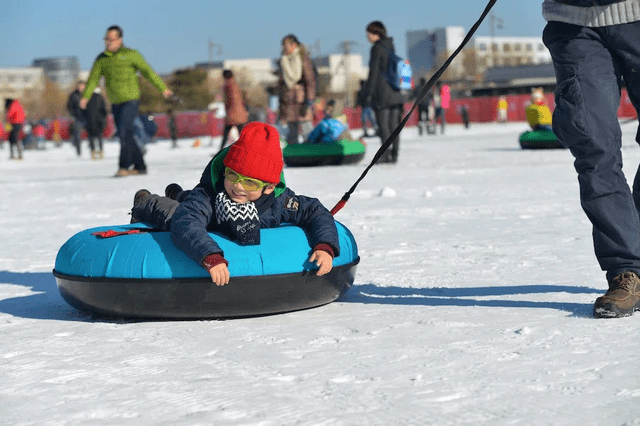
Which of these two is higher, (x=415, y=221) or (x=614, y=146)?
(x=614, y=146)

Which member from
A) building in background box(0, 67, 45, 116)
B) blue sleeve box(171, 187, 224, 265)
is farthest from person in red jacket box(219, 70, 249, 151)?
building in background box(0, 67, 45, 116)

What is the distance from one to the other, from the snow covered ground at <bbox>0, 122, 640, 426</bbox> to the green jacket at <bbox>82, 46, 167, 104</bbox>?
5917 mm

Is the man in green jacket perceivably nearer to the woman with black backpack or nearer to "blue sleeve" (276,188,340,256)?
the woman with black backpack

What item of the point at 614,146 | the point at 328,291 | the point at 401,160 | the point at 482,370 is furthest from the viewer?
the point at 401,160

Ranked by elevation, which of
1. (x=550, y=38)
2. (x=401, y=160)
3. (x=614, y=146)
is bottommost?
→ (x=401, y=160)

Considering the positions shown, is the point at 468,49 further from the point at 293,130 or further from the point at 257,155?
the point at 257,155

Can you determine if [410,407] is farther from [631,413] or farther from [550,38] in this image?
[550,38]

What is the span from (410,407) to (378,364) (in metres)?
0.52

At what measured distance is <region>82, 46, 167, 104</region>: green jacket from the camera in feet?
40.3

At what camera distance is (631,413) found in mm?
2584

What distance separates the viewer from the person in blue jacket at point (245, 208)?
395cm

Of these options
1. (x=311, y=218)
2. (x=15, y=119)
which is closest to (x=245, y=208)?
(x=311, y=218)

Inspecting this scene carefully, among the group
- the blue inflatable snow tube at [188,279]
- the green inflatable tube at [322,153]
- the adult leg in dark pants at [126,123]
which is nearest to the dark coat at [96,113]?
the green inflatable tube at [322,153]

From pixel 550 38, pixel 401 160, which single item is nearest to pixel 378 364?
pixel 550 38
